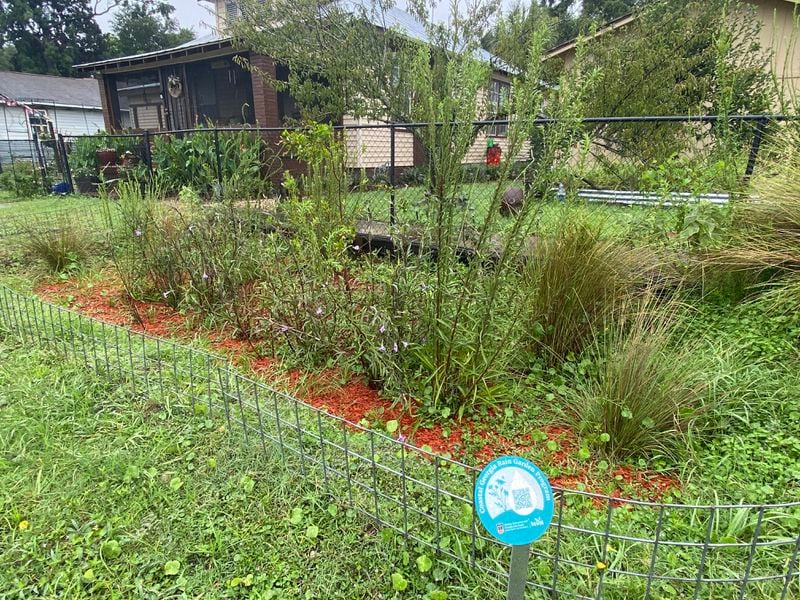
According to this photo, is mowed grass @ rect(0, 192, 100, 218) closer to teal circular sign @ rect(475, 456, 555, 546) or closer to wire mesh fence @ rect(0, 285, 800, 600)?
Result: wire mesh fence @ rect(0, 285, 800, 600)

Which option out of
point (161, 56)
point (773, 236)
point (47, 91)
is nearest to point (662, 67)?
point (773, 236)

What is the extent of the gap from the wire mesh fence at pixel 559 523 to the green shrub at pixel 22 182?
972 centimetres

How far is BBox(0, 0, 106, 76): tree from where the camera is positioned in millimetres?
36312

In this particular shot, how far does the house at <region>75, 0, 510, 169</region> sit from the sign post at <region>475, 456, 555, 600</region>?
8.47 metres

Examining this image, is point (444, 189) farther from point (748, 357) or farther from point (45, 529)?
point (45, 529)

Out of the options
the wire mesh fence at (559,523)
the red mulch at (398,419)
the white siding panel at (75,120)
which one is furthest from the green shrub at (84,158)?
the white siding panel at (75,120)

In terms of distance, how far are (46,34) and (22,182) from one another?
→ 126 ft

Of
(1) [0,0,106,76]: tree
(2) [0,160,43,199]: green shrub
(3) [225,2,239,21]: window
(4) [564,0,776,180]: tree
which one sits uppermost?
(1) [0,0,106,76]: tree

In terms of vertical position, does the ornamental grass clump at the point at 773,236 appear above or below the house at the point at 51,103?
below

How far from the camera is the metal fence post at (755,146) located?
10.5ft

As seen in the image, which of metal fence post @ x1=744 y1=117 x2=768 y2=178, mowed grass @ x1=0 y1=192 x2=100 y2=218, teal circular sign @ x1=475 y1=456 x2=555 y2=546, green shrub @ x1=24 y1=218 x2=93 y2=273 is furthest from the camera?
mowed grass @ x1=0 y1=192 x2=100 y2=218

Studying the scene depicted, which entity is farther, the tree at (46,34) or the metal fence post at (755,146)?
the tree at (46,34)

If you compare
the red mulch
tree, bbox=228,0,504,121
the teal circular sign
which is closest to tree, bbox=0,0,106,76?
tree, bbox=228,0,504,121

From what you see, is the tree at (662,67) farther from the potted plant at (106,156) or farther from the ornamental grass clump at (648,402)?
the potted plant at (106,156)
